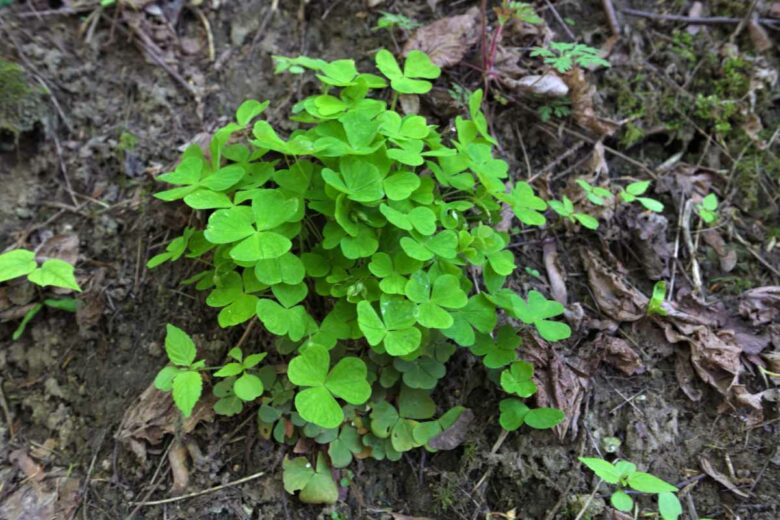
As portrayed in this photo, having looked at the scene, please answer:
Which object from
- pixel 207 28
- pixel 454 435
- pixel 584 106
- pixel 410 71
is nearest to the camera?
pixel 454 435

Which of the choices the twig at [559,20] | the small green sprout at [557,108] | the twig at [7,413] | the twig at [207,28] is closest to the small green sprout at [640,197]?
the small green sprout at [557,108]

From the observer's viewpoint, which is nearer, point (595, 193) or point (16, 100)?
point (595, 193)

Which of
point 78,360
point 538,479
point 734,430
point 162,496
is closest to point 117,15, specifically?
point 78,360

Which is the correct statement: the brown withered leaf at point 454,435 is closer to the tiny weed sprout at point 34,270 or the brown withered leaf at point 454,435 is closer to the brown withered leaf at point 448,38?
the tiny weed sprout at point 34,270

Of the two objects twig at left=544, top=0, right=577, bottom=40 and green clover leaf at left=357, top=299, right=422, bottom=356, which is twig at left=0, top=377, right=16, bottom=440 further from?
A: twig at left=544, top=0, right=577, bottom=40

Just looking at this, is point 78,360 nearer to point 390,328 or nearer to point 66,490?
point 66,490

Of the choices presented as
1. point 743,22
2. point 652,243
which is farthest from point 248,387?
point 743,22

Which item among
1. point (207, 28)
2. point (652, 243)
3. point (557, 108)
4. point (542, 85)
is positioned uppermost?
point (207, 28)

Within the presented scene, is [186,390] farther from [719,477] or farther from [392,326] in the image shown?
[719,477]
